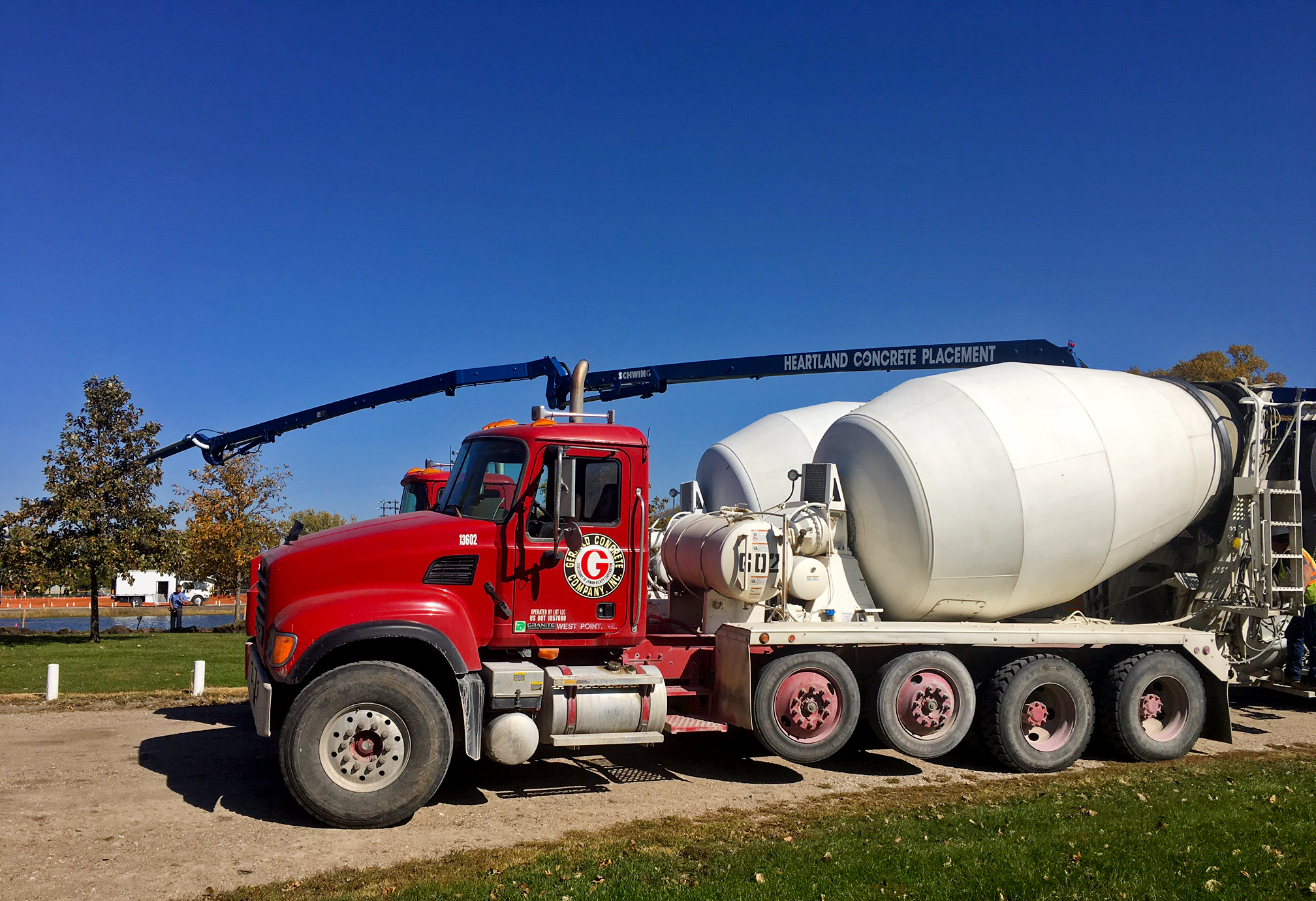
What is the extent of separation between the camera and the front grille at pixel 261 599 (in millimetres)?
7820

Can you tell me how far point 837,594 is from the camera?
9719mm

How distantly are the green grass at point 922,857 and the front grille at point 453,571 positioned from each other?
2253 mm

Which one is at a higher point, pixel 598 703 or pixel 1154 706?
pixel 598 703

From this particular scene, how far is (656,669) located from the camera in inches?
344

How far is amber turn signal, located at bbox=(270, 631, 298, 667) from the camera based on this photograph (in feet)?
23.9

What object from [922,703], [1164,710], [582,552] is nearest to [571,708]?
[582,552]

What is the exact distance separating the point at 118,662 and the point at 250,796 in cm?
1270

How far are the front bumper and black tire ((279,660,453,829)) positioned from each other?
165mm

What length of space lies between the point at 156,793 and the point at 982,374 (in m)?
9.03

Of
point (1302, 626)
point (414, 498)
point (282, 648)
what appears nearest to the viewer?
point (282, 648)

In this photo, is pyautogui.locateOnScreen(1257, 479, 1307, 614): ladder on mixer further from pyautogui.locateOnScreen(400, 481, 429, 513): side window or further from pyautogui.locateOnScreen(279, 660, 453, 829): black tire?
pyautogui.locateOnScreen(400, 481, 429, 513): side window

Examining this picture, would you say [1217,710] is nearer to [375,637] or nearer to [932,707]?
[932,707]

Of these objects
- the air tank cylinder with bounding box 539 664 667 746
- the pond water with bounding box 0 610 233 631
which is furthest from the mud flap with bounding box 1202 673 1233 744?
the pond water with bounding box 0 610 233 631

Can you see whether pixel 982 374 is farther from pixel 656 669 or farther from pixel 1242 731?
pixel 1242 731
